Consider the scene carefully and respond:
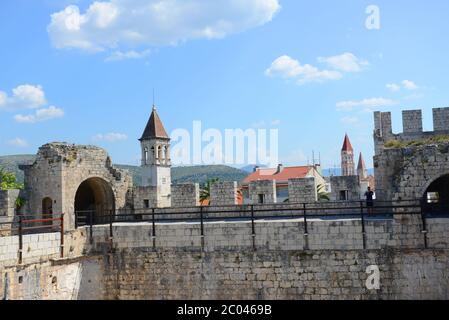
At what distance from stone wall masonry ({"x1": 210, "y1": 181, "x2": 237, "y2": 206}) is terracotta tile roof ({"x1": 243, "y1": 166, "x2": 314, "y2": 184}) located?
1528 inches

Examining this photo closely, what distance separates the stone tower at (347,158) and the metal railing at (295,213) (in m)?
63.8

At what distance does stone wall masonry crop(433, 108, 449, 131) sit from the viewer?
20641 millimetres

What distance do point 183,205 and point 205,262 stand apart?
18.4ft

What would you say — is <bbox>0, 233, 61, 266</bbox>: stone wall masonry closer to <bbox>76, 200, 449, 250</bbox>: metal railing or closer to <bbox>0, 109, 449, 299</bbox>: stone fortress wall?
<bbox>0, 109, 449, 299</bbox>: stone fortress wall

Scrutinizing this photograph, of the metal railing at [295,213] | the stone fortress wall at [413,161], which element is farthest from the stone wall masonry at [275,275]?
the stone fortress wall at [413,161]

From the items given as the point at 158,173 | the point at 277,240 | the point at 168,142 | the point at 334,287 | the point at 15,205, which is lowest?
the point at 334,287

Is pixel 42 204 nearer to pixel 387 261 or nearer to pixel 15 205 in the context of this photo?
pixel 15 205

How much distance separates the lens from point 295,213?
18.6 metres

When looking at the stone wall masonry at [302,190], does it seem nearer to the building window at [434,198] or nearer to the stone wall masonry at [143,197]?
the building window at [434,198]

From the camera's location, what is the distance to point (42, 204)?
19125mm

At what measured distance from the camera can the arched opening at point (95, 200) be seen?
20.6 metres

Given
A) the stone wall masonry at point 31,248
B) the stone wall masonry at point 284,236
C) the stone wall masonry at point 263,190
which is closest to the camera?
the stone wall masonry at point 31,248
